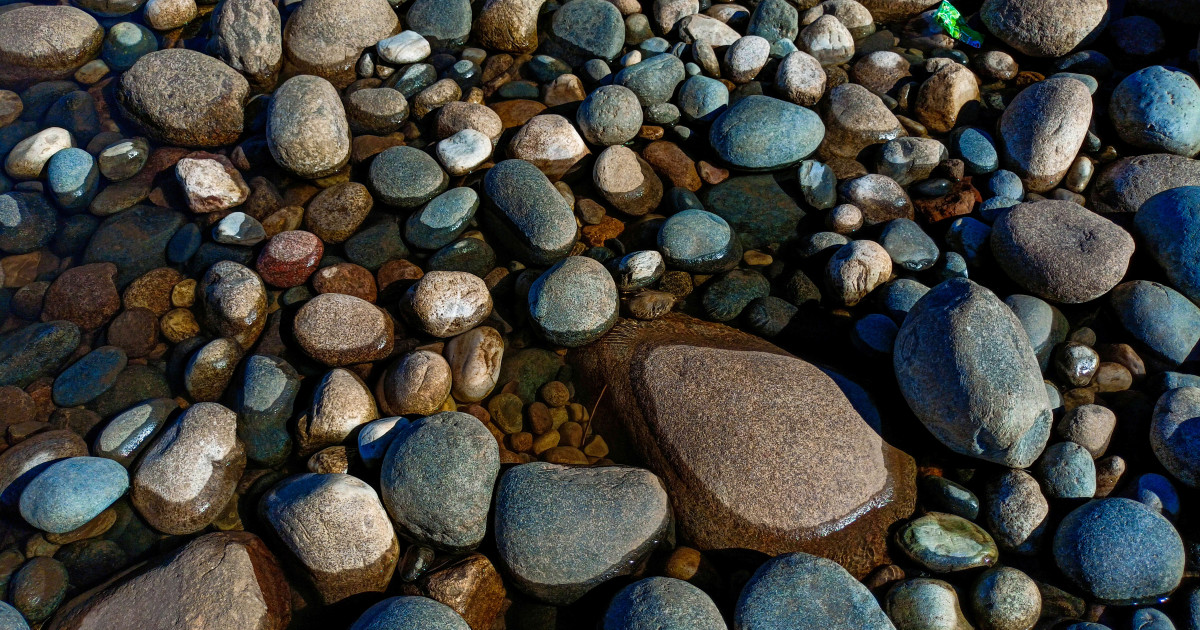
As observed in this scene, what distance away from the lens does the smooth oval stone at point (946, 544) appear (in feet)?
10.3

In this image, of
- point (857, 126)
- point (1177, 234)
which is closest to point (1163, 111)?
point (1177, 234)

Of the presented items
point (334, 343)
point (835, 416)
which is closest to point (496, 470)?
point (334, 343)

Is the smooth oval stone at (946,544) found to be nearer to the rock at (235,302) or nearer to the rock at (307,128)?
the rock at (235,302)

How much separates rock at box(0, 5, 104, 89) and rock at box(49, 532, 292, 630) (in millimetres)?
4372

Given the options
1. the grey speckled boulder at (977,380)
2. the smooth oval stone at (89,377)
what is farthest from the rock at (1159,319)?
the smooth oval stone at (89,377)

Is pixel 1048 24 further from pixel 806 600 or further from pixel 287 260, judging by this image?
pixel 287 260

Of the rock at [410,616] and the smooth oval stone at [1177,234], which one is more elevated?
the smooth oval stone at [1177,234]

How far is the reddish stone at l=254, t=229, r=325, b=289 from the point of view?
4223 millimetres

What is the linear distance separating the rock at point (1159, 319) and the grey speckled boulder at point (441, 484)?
3.45m

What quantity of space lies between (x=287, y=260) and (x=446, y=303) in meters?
1.06

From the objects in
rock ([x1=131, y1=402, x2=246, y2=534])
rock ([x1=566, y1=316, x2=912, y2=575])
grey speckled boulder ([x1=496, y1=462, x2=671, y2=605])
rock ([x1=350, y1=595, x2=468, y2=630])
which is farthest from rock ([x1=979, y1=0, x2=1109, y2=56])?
rock ([x1=131, y1=402, x2=246, y2=534])

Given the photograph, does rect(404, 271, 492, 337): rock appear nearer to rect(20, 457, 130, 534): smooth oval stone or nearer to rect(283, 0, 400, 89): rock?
rect(20, 457, 130, 534): smooth oval stone

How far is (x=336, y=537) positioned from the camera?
3.11 meters

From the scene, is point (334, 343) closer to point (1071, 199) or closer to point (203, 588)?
point (203, 588)
